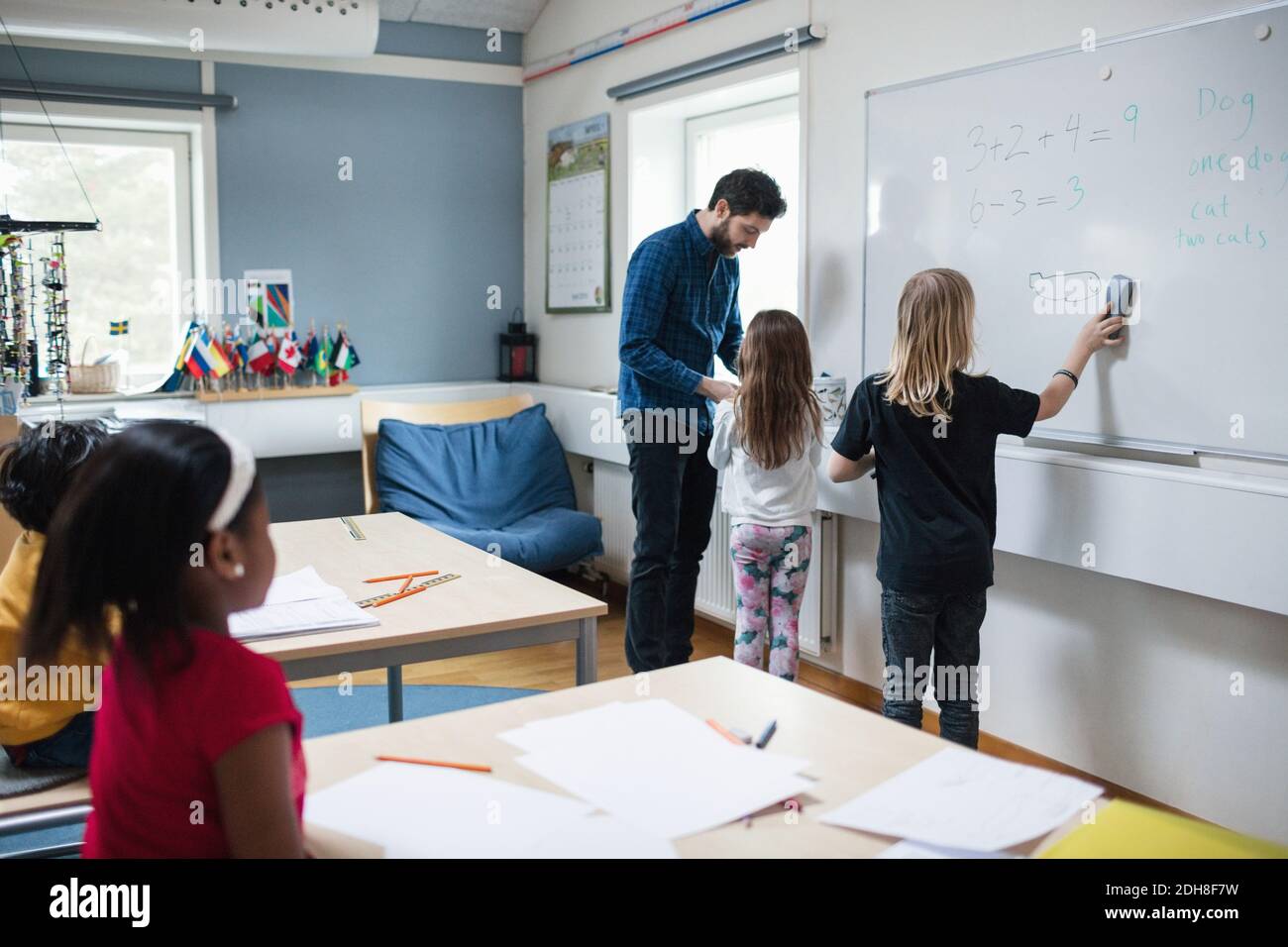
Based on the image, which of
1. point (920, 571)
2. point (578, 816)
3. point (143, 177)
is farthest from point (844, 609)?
point (143, 177)

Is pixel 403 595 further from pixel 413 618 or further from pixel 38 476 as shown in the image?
pixel 38 476

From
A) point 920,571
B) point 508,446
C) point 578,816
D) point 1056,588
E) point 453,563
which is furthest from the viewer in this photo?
point 508,446

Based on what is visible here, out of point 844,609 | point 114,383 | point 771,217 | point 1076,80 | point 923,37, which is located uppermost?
point 923,37

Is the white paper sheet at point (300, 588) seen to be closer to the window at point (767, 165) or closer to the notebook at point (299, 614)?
the notebook at point (299, 614)

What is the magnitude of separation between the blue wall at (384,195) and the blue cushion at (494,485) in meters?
0.57

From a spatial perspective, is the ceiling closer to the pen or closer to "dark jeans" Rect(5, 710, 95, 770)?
"dark jeans" Rect(5, 710, 95, 770)

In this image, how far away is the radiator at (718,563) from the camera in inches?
147

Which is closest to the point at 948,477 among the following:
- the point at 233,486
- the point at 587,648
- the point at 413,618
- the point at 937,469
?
the point at 937,469

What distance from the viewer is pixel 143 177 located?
4.84 m

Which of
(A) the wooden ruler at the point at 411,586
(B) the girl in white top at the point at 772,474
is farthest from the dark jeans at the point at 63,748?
(B) the girl in white top at the point at 772,474

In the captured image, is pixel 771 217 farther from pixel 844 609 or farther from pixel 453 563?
pixel 453 563

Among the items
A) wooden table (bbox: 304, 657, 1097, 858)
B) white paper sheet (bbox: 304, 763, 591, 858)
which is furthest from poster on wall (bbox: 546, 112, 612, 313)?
white paper sheet (bbox: 304, 763, 591, 858)
